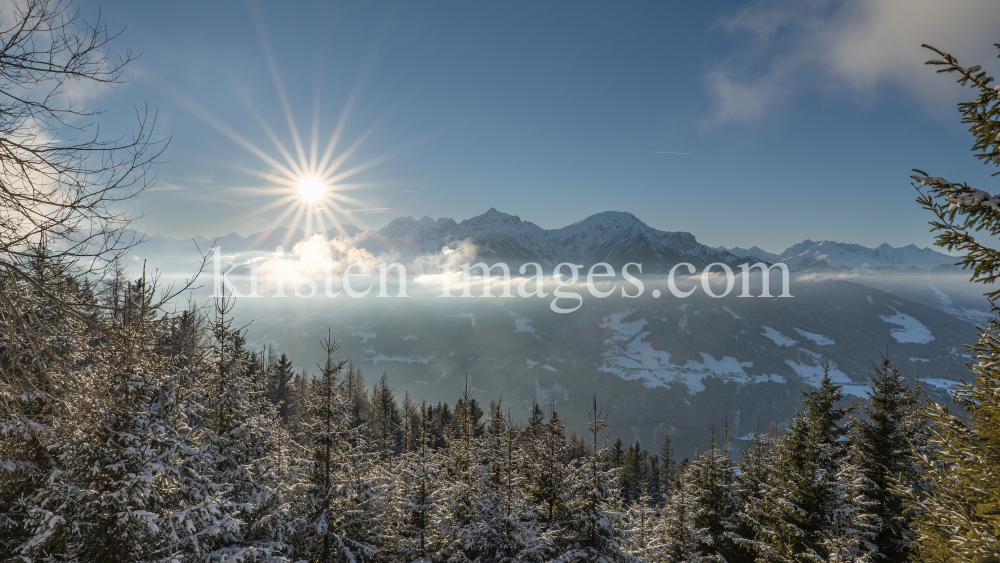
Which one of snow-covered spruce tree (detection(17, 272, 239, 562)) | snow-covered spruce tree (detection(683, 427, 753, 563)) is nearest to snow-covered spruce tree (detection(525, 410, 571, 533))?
snow-covered spruce tree (detection(683, 427, 753, 563))

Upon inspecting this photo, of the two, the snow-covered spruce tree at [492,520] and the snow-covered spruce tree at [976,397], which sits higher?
the snow-covered spruce tree at [976,397]

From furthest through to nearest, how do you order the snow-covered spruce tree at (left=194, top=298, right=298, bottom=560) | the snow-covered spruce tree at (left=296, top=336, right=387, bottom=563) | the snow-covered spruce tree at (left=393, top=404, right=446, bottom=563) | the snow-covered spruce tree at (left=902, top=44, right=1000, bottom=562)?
the snow-covered spruce tree at (left=393, top=404, right=446, bottom=563) → the snow-covered spruce tree at (left=296, top=336, right=387, bottom=563) → the snow-covered spruce tree at (left=194, top=298, right=298, bottom=560) → the snow-covered spruce tree at (left=902, top=44, right=1000, bottom=562)

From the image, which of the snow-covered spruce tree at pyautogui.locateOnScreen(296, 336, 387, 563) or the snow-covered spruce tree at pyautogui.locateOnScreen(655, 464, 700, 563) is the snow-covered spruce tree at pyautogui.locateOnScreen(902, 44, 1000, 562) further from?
the snow-covered spruce tree at pyautogui.locateOnScreen(655, 464, 700, 563)

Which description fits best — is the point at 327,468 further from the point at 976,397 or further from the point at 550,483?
the point at 976,397

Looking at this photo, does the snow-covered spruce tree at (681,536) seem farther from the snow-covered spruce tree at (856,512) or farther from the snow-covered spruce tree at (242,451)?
the snow-covered spruce tree at (242,451)

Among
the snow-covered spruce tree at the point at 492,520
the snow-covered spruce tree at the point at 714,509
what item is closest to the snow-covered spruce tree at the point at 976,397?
the snow-covered spruce tree at the point at 492,520

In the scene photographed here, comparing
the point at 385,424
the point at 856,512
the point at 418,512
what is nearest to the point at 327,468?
the point at 418,512

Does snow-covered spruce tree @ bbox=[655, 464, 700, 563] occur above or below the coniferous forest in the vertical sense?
below
